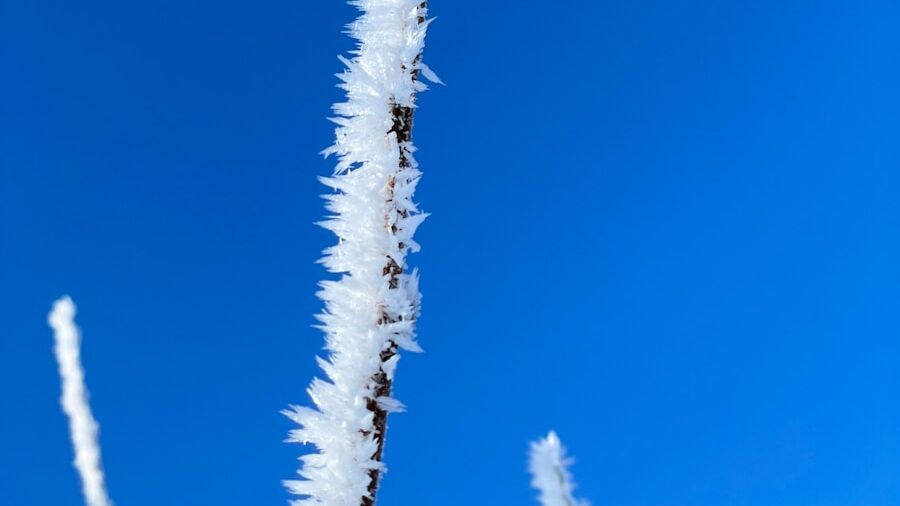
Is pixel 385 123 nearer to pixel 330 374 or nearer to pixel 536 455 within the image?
pixel 330 374

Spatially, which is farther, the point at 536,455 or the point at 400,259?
the point at 536,455

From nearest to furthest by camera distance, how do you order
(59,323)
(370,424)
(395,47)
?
(370,424), (395,47), (59,323)

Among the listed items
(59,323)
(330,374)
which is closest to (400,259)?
(330,374)

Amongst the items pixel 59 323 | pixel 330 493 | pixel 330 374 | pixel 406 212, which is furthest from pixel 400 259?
pixel 59 323

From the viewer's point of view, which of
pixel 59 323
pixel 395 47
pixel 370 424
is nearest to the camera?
pixel 370 424

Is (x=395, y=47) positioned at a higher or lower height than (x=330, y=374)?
higher

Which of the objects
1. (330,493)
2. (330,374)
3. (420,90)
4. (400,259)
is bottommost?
(330,493)
